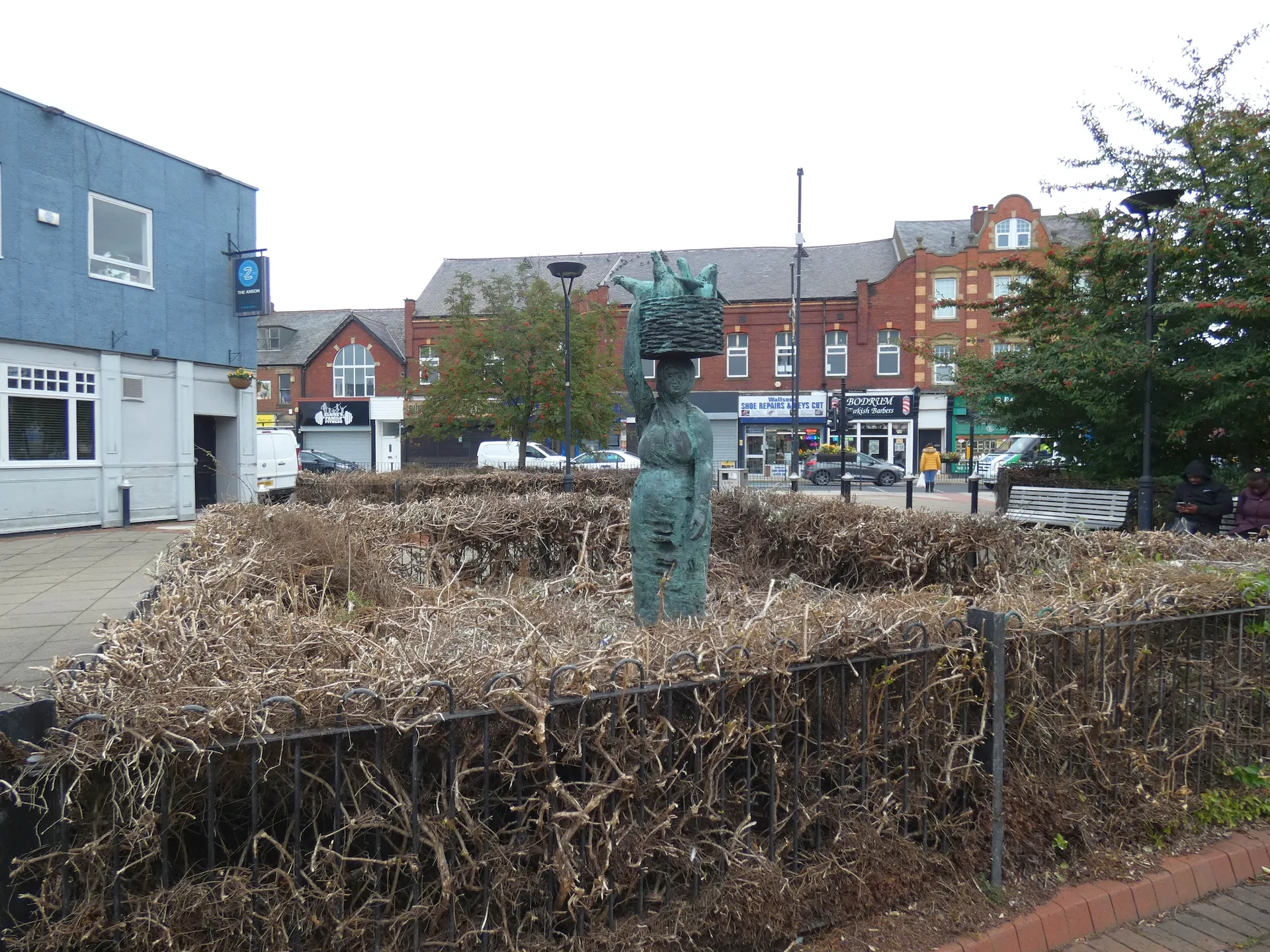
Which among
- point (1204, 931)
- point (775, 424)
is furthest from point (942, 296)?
point (1204, 931)

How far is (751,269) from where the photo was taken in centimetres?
4078

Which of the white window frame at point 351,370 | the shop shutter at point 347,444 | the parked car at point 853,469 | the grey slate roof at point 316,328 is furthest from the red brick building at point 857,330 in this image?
the shop shutter at point 347,444

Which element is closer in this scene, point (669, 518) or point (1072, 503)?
point (669, 518)

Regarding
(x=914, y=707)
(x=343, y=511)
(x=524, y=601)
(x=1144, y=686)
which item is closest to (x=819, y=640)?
(x=914, y=707)

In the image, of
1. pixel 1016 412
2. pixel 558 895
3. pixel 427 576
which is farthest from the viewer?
pixel 1016 412

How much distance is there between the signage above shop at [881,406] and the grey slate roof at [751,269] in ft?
15.7

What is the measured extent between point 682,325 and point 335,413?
136ft

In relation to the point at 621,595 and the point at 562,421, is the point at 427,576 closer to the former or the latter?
the point at 621,595

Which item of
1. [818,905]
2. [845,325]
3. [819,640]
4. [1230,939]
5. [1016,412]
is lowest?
[1230,939]

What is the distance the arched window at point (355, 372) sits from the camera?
43.5m

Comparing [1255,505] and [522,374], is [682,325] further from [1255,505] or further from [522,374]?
[522,374]

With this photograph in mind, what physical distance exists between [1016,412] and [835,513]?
22.8 feet

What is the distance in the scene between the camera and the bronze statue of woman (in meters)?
5.08

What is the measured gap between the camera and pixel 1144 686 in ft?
12.6
